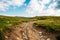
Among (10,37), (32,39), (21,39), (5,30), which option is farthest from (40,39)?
(5,30)

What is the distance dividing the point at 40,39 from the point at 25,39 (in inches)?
179

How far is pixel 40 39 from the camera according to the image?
50781mm

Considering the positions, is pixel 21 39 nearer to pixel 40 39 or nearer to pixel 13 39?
pixel 13 39

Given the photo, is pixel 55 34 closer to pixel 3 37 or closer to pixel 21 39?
pixel 21 39

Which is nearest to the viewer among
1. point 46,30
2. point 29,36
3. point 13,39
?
point 13,39

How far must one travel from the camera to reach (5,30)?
57.8 metres

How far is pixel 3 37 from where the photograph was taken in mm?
51312

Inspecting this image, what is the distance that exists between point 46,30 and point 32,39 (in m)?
8.97

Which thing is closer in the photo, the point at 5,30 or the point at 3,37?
the point at 3,37

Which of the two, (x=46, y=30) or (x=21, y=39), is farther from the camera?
(x=46, y=30)

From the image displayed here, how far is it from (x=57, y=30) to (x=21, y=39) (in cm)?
1330

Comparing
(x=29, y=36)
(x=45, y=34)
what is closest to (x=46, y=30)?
(x=45, y=34)

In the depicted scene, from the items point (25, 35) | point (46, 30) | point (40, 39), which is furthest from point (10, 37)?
point (46, 30)

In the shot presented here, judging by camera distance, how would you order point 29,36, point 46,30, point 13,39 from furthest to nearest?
point 46,30, point 29,36, point 13,39
